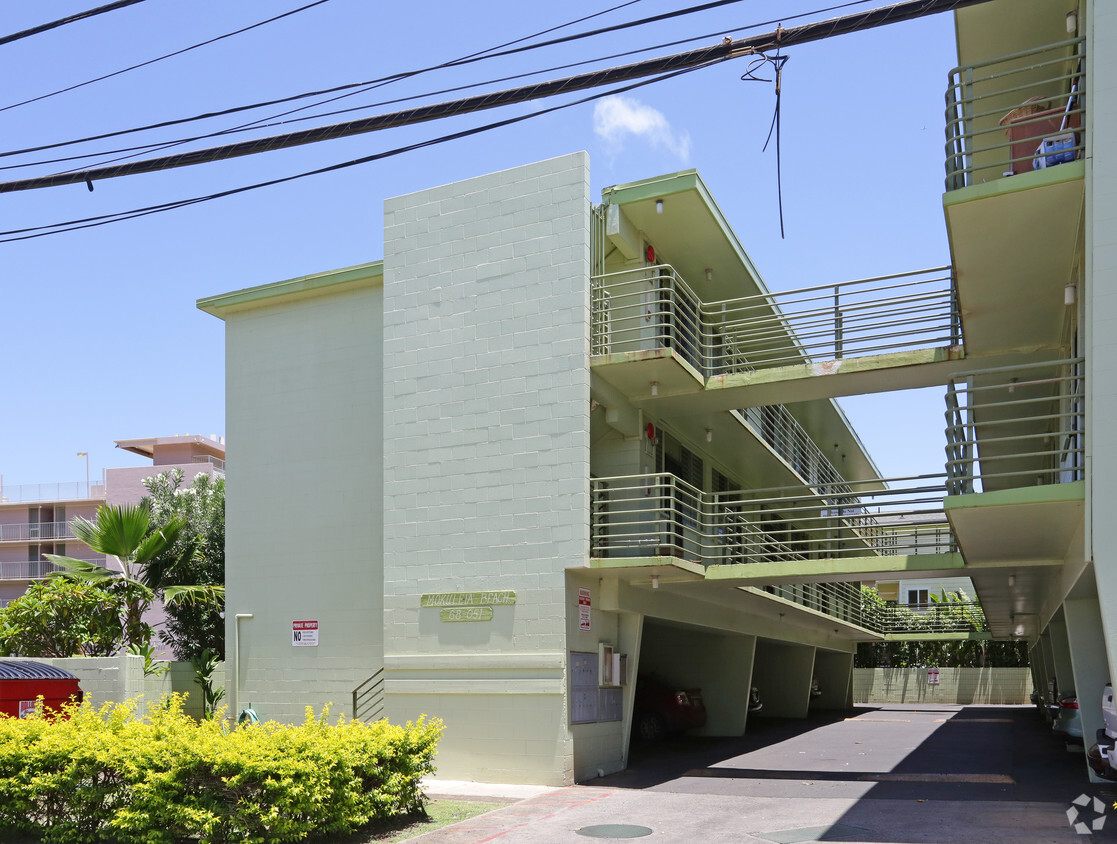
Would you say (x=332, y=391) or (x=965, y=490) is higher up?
(x=332, y=391)

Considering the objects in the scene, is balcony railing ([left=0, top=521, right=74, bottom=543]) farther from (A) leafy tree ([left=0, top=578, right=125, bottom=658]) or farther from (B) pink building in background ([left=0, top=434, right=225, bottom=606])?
(A) leafy tree ([left=0, top=578, right=125, bottom=658])

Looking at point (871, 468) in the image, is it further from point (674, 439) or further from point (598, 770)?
point (598, 770)

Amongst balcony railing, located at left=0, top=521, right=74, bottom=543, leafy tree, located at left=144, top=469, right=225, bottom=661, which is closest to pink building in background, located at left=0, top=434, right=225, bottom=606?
balcony railing, located at left=0, top=521, right=74, bottom=543

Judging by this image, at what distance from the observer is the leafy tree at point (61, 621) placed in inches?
789

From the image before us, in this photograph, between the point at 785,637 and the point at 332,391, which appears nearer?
the point at 332,391

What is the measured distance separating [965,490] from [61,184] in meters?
10.4

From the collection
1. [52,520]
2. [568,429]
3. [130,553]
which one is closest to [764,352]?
[568,429]

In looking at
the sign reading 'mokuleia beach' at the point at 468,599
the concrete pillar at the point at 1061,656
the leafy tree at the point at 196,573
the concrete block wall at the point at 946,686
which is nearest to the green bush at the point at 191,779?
the sign reading 'mokuleia beach' at the point at 468,599

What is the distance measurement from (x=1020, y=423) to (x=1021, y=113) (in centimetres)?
671

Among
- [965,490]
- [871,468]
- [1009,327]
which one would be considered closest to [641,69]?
[965,490]

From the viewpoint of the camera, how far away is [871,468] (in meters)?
35.8

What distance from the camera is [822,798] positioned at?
13586 millimetres

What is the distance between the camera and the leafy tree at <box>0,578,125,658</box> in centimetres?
2005

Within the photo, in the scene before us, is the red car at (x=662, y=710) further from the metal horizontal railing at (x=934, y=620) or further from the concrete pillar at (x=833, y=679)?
the metal horizontal railing at (x=934, y=620)
